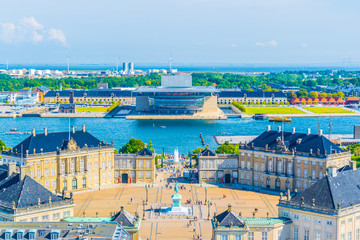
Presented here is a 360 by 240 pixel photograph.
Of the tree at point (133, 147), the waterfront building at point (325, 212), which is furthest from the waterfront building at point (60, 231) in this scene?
the tree at point (133, 147)

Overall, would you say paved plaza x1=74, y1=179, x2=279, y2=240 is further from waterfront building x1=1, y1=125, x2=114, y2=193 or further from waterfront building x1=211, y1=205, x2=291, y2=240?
waterfront building x1=211, y1=205, x2=291, y2=240

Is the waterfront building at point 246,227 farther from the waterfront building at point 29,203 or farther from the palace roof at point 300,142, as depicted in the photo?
the palace roof at point 300,142

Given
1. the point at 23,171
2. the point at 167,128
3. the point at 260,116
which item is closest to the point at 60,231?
the point at 23,171

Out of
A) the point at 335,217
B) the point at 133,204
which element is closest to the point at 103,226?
the point at 335,217

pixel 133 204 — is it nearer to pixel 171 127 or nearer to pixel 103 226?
pixel 103 226

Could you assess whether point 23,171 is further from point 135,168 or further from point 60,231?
point 135,168

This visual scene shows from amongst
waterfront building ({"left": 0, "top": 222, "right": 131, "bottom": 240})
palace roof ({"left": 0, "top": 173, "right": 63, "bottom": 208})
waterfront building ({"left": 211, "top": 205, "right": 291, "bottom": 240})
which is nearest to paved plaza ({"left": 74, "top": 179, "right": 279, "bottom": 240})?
waterfront building ({"left": 211, "top": 205, "right": 291, "bottom": 240})

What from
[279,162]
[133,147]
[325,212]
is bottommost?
[133,147]
